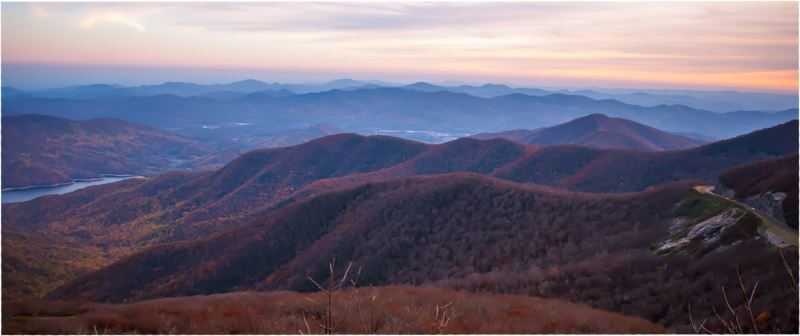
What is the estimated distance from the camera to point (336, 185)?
8388 cm

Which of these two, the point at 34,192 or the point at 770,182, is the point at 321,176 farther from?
the point at 770,182

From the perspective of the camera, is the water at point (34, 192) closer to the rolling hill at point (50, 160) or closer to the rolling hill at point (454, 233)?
the rolling hill at point (50, 160)

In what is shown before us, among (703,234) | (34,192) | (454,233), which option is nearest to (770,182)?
(703,234)

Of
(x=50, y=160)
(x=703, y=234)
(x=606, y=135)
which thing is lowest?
(x=50, y=160)

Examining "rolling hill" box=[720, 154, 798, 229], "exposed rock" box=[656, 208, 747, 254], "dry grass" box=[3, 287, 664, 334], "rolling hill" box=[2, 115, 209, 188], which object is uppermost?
"rolling hill" box=[720, 154, 798, 229]

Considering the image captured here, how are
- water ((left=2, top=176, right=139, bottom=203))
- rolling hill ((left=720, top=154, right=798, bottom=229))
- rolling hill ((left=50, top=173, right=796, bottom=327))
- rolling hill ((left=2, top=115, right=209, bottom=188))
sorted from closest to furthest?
rolling hill ((left=50, top=173, right=796, bottom=327))
rolling hill ((left=720, top=154, right=798, bottom=229))
water ((left=2, top=176, right=139, bottom=203))
rolling hill ((left=2, top=115, right=209, bottom=188))

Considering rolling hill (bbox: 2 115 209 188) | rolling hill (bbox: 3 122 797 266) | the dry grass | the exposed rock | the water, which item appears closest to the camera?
the dry grass

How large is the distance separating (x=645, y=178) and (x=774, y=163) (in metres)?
40.5

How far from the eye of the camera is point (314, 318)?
11.2m

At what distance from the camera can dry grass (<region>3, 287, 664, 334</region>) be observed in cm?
1052

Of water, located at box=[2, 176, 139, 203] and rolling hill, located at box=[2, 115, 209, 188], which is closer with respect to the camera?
water, located at box=[2, 176, 139, 203]

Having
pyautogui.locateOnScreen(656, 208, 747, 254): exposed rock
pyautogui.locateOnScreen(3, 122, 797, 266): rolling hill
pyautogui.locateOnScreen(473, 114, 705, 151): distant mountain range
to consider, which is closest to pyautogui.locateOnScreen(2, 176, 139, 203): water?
pyautogui.locateOnScreen(3, 122, 797, 266): rolling hill

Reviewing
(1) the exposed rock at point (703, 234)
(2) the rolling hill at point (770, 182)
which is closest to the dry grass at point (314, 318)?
(1) the exposed rock at point (703, 234)

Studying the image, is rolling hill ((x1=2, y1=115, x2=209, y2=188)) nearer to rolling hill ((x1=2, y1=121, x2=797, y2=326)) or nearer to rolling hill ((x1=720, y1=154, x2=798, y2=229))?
rolling hill ((x1=2, y1=121, x2=797, y2=326))
